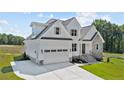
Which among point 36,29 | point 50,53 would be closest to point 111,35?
point 50,53

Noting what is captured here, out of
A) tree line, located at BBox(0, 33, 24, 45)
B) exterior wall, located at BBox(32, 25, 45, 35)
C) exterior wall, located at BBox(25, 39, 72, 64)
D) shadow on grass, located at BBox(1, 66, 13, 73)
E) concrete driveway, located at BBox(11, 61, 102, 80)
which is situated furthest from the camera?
exterior wall, located at BBox(32, 25, 45, 35)

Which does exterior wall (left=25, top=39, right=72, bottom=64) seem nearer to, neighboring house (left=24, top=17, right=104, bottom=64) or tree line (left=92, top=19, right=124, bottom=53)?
neighboring house (left=24, top=17, right=104, bottom=64)

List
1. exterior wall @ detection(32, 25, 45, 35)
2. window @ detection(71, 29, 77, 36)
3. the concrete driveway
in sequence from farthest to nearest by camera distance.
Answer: window @ detection(71, 29, 77, 36), exterior wall @ detection(32, 25, 45, 35), the concrete driveway

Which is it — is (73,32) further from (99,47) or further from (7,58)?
(7,58)

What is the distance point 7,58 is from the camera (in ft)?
39.3

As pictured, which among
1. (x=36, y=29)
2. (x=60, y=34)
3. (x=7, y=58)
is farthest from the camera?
(x=36, y=29)

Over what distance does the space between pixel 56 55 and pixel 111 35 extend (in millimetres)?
4951

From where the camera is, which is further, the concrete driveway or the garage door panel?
the garage door panel

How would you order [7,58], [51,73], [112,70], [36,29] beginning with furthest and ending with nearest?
[36,29] → [7,58] → [112,70] → [51,73]

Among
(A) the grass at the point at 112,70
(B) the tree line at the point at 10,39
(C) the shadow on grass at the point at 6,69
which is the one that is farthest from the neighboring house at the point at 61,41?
(C) the shadow on grass at the point at 6,69

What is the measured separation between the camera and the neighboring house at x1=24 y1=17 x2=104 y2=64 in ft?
40.2

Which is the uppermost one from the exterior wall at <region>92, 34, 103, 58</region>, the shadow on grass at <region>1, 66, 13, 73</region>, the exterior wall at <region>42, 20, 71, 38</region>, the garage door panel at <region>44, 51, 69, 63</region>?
the exterior wall at <region>42, 20, 71, 38</region>

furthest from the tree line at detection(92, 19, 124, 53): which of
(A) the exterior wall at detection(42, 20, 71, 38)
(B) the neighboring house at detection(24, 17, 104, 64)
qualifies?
(A) the exterior wall at detection(42, 20, 71, 38)

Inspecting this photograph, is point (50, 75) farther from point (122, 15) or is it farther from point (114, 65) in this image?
point (122, 15)
